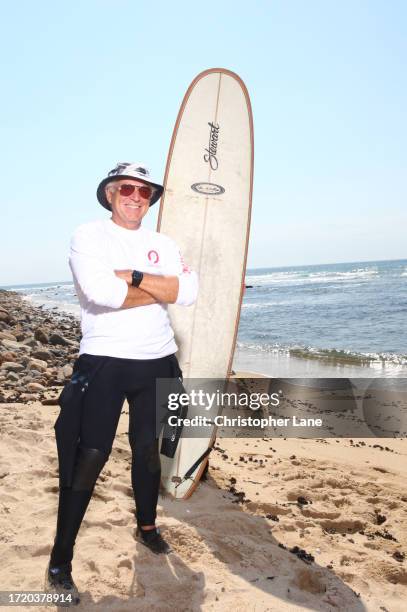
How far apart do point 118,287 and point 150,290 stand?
0.65ft

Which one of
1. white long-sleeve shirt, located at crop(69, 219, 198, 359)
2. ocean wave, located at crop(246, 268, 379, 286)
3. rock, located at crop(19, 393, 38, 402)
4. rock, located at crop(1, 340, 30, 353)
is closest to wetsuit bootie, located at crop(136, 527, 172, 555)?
white long-sleeve shirt, located at crop(69, 219, 198, 359)

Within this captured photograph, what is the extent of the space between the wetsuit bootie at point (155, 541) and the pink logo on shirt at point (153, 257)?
1540 mm

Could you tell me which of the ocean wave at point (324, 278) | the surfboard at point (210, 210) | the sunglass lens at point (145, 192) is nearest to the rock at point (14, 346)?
the surfboard at point (210, 210)

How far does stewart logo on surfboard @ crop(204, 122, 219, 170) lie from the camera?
410 centimetres

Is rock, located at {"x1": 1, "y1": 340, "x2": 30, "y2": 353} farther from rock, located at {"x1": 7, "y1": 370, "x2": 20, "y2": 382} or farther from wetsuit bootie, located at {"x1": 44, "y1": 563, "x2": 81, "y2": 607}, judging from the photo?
wetsuit bootie, located at {"x1": 44, "y1": 563, "x2": 81, "y2": 607}

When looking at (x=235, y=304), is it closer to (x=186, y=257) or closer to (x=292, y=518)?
(x=186, y=257)

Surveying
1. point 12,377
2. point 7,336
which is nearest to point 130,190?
point 12,377

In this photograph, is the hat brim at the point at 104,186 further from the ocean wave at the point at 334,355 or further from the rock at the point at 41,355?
the ocean wave at the point at 334,355

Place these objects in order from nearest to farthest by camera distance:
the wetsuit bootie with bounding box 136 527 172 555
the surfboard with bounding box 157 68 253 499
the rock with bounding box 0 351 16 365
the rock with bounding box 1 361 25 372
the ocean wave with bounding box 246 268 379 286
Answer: the wetsuit bootie with bounding box 136 527 172 555 → the surfboard with bounding box 157 68 253 499 → the rock with bounding box 1 361 25 372 → the rock with bounding box 0 351 16 365 → the ocean wave with bounding box 246 268 379 286

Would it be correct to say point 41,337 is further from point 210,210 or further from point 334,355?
point 210,210

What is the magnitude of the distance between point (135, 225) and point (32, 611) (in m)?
1.88

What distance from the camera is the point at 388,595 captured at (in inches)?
108

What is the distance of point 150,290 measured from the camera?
2.45 m

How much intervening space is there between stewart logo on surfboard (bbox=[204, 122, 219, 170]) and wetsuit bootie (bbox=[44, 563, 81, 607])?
308 cm
